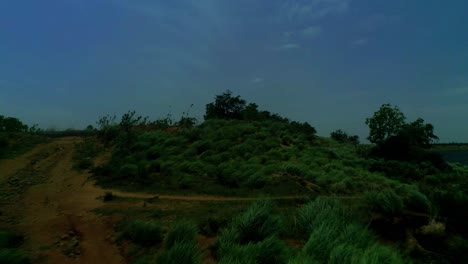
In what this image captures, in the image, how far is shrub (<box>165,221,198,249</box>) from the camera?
7.46 metres

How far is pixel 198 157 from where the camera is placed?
73.0 feet

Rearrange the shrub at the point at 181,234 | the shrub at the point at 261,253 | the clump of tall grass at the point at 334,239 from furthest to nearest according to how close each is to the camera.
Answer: the shrub at the point at 181,234
the shrub at the point at 261,253
the clump of tall grass at the point at 334,239

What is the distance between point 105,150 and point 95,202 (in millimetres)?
13585

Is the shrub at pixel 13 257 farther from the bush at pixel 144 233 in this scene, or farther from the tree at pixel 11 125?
the tree at pixel 11 125

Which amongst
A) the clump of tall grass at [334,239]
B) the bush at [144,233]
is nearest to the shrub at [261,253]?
the clump of tall grass at [334,239]

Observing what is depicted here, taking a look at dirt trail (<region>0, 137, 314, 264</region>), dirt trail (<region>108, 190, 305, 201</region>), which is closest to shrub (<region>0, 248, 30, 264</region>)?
dirt trail (<region>0, 137, 314, 264</region>)

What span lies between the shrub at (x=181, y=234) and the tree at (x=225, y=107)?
1290 inches

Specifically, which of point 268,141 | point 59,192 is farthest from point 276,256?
point 268,141

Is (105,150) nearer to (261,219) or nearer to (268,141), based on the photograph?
(268,141)

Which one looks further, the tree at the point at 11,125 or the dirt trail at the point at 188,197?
the tree at the point at 11,125

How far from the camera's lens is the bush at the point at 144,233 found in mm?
8164

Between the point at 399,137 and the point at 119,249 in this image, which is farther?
the point at 399,137

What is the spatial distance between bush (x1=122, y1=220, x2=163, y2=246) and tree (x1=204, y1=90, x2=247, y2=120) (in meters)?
31.9

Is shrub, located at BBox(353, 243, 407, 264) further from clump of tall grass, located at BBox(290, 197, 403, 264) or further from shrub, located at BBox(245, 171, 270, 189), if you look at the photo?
shrub, located at BBox(245, 171, 270, 189)
